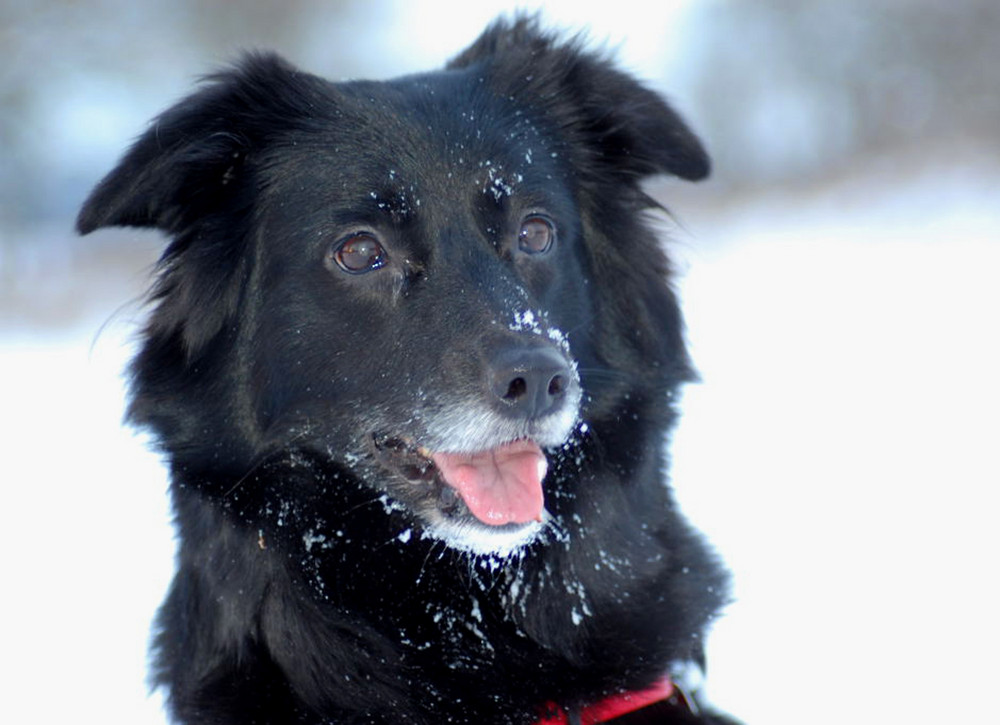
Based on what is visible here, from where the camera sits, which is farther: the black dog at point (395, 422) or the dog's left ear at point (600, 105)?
the dog's left ear at point (600, 105)

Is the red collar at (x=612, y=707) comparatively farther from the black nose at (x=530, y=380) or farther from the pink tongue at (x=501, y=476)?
the black nose at (x=530, y=380)

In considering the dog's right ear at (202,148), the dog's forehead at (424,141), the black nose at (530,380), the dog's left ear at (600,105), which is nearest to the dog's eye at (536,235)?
the dog's forehead at (424,141)

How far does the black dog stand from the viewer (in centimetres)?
288

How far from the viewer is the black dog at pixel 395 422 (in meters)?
2.88

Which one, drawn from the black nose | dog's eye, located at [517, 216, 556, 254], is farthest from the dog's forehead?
the black nose

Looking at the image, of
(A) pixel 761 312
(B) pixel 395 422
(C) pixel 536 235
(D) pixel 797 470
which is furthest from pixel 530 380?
(A) pixel 761 312

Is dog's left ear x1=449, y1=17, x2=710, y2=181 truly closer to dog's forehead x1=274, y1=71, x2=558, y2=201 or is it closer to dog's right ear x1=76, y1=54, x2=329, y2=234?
dog's forehead x1=274, y1=71, x2=558, y2=201

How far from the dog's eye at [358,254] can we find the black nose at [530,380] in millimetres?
492

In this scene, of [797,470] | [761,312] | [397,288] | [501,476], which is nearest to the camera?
[501,476]

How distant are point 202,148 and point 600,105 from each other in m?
1.20

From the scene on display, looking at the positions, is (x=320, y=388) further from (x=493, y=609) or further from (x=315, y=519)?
(x=493, y=609)

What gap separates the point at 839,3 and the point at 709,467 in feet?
53.0

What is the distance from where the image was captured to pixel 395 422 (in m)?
2.96

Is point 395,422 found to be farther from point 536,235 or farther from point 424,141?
point 424,141
